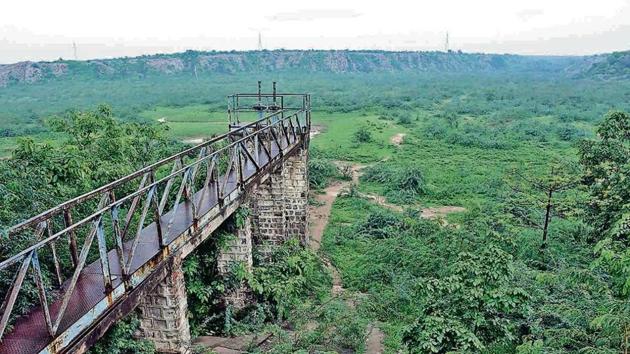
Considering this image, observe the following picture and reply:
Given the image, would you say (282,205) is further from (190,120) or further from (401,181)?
(190,120)

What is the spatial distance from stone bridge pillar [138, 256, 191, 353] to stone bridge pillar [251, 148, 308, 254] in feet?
17.9

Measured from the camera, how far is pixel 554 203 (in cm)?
1146

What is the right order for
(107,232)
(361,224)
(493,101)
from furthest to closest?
(493,101) < (361,224) < (107,232)

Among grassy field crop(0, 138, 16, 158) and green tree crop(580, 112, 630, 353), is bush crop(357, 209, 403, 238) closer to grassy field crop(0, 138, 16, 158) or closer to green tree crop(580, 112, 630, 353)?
green tree crop(580, 112, 630, 353)

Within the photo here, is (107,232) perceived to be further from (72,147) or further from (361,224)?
(361,224)

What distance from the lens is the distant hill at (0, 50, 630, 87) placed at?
85.9 m

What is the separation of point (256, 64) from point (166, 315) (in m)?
104

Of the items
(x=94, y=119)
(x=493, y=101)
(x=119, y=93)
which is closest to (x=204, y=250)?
(x=94, y=119)

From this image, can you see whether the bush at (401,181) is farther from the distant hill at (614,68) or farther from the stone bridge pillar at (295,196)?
the distant hill at (614,68)

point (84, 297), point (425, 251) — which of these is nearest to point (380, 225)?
point (425, 251)

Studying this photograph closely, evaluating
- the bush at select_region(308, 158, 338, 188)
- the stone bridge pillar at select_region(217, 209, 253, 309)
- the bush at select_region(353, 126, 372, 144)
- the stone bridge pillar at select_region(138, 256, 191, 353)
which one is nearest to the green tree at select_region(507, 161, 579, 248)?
the stone bridge pillar at select_region(217, 209, 253, 309)

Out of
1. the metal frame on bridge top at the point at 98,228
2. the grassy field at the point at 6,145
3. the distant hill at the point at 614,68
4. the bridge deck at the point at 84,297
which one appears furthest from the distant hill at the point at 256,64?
the bridge deck at the point at 84,297

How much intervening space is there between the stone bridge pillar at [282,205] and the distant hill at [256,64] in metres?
85.0

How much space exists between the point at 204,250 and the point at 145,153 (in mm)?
4360
